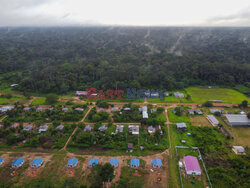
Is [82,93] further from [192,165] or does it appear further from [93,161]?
[192,165]

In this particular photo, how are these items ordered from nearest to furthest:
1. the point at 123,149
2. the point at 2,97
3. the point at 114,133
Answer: the point at 123,149 → the point at 114,133 → the point at 2,97

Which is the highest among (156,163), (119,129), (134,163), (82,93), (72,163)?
(82,93)

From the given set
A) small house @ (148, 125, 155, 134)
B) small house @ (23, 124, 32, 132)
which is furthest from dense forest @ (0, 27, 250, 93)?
small house @ (148, 125, 155, 134)

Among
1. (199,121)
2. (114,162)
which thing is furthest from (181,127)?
(114,162)

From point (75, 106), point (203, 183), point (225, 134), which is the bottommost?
point (203, 183)

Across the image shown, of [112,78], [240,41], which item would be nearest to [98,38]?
[112,78]

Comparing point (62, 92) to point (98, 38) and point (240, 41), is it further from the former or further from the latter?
point (240, 41)

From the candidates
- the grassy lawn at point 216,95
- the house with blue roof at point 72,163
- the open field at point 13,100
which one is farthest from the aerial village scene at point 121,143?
the open field at point 13,100
